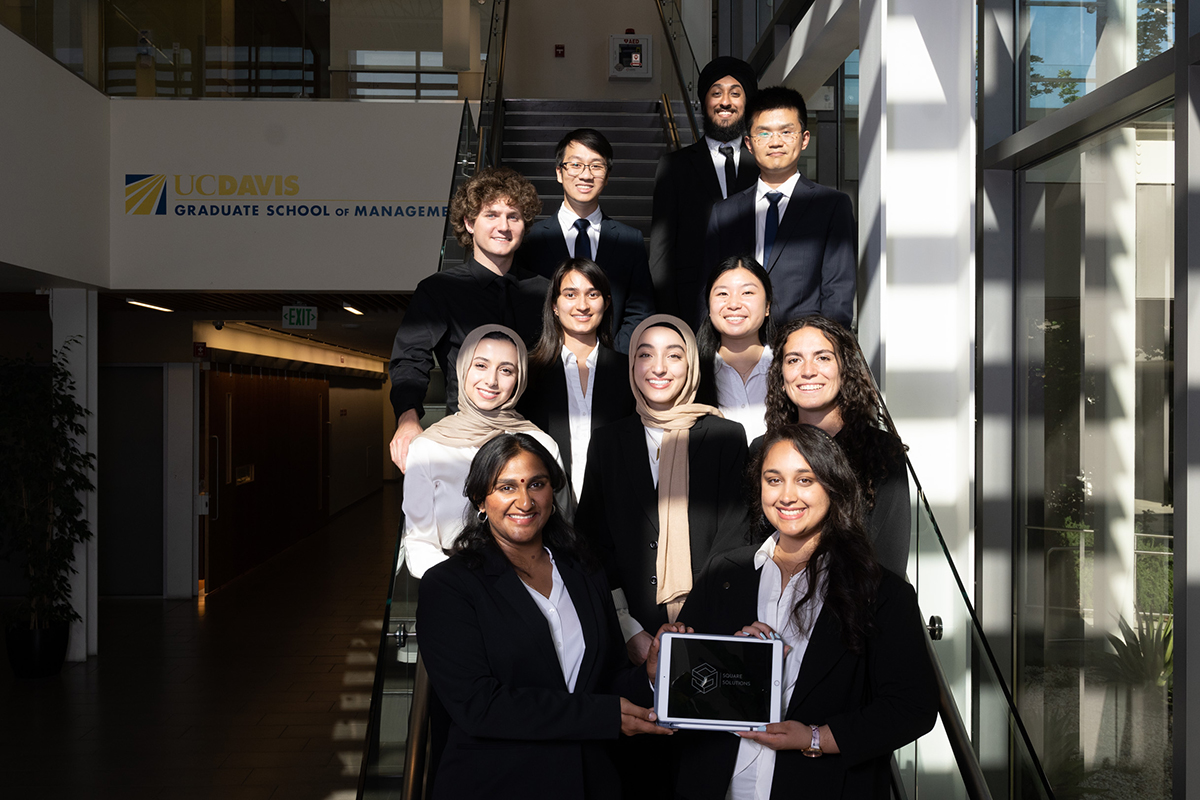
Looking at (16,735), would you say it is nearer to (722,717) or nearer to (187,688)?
(187,688)

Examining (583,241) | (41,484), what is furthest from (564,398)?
(41,484)

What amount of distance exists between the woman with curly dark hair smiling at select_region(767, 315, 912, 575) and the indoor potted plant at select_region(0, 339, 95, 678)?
27.4 feet

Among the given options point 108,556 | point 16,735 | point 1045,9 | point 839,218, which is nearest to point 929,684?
point 839,218

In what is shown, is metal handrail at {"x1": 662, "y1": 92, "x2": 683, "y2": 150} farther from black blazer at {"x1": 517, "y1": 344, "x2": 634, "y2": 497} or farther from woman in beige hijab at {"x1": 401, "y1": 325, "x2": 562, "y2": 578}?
woman in beige hijab at {"x1": 401, "y1": 325, "x2": 562, "y2": 578}

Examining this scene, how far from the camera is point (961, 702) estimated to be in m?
3.00

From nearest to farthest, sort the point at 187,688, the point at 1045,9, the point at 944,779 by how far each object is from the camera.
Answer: the point at 944,779, the point at 1045,9, the point at 187,688

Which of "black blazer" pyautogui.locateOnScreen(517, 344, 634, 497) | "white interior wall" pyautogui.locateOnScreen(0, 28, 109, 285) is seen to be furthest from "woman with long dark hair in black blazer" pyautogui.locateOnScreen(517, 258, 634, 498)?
"white interior wall" pyautogui.locateOnScreen(0, 28, 109, 285)

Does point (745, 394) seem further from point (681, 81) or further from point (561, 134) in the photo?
point (681, 81)

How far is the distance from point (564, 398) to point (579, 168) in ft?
4.44

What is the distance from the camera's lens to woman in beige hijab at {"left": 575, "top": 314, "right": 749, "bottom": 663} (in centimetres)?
273

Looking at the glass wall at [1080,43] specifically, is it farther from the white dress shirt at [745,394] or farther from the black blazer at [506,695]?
the black blazer at [506,695]

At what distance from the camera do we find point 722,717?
6.88 ft

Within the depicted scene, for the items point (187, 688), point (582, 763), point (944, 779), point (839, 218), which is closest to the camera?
point (582, 763)

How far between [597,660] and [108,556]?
11.7 meters
